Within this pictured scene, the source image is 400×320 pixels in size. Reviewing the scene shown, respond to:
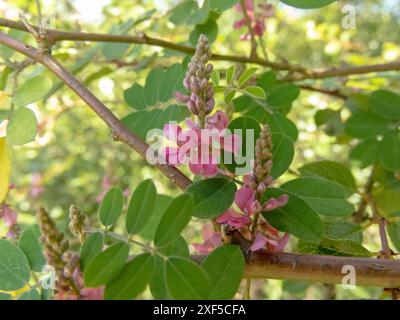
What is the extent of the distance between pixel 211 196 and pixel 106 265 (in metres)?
0.16

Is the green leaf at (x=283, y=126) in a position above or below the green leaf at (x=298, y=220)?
above

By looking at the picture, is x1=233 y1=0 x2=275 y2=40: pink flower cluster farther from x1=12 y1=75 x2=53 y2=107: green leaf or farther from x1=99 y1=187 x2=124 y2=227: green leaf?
x1=99 y1=187 x2=124 y2=227: green leaf

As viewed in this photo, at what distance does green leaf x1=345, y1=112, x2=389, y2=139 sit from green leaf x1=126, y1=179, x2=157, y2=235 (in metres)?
0.82

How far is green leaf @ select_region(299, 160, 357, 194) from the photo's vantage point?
1123 mm

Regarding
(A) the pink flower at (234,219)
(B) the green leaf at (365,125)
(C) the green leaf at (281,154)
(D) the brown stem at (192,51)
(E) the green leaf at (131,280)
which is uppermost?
(D) the brown stem at (192,51)

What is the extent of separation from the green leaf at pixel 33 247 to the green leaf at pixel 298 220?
0.34 meters

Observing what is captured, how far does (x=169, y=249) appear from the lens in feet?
2.10

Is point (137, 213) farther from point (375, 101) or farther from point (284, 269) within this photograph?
point (375, 101)

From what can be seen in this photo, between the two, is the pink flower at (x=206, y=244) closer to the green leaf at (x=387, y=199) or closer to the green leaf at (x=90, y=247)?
the green leaf at (x=90, y=247)

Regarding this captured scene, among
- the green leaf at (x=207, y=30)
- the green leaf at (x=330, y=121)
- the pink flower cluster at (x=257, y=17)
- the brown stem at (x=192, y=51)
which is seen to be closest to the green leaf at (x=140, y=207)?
the brown stem at (x=192, y=51)

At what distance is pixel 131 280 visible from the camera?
0.61 meters

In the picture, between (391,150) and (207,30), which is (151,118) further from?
(391,150)

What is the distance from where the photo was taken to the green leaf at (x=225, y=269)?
0.64 meters

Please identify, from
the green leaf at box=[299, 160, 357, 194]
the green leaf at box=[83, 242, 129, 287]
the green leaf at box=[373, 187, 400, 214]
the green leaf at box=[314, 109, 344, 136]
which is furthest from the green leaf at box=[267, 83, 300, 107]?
the green leaf at box=[83, 242, 129, 287]
